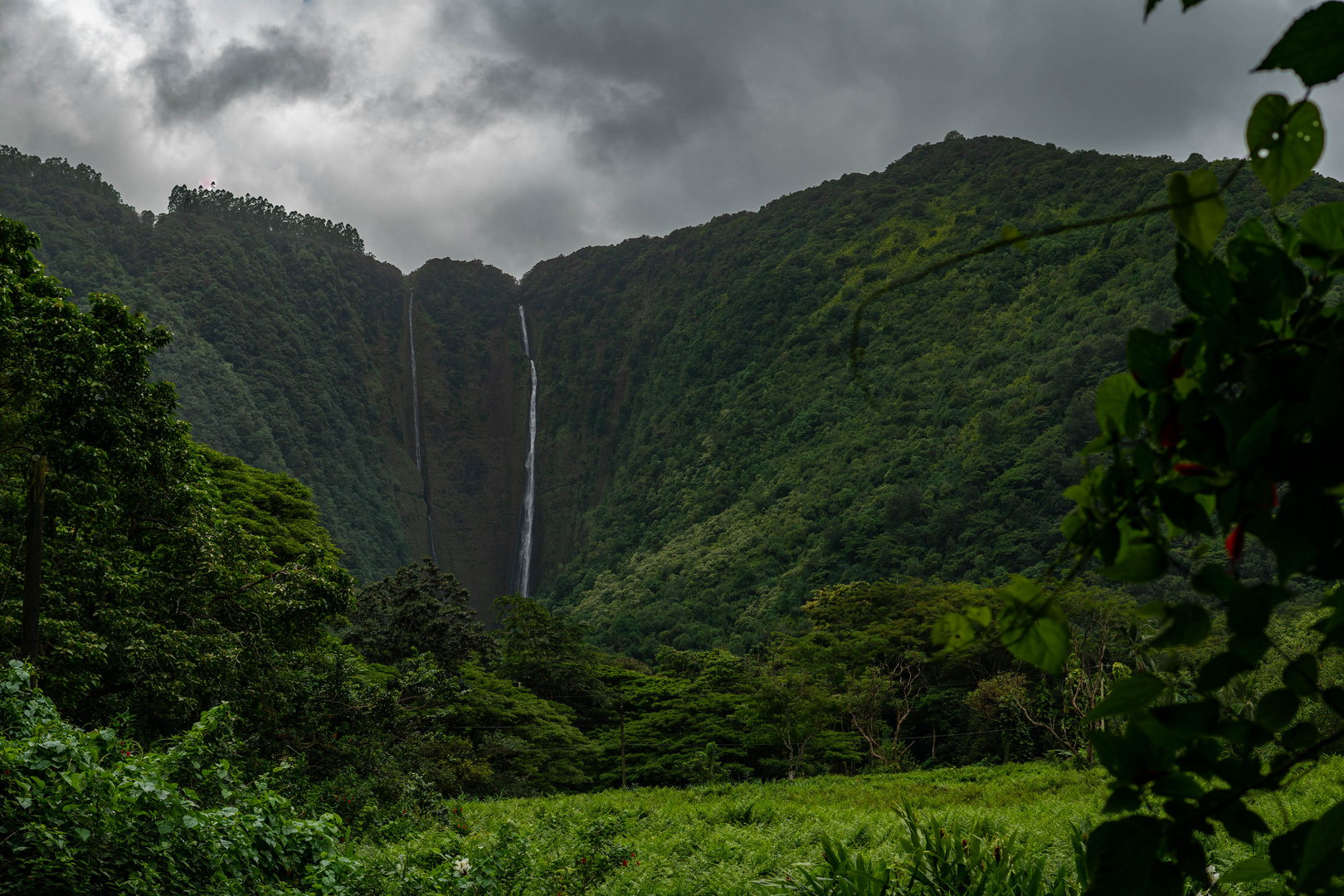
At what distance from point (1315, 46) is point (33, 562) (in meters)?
9.51

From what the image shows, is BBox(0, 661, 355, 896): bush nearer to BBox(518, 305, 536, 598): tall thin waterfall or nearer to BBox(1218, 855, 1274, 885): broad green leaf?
BBox(1218, 855, 1274, 885): broad green leaf

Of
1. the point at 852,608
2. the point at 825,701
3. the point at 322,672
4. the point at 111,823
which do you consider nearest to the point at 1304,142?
the point at 111,823

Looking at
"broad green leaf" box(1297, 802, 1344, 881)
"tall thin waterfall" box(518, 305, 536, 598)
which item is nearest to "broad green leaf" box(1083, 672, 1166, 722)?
"broad green leaf" box(1297, 802, 1344, 881)

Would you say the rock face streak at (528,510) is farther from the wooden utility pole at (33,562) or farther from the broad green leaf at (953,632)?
the broad green leaf at (953,632)

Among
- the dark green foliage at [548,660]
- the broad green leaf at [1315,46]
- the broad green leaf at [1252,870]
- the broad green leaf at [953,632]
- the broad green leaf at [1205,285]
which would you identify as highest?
the broad green leaf at [1315,46]

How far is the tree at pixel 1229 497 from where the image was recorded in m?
0.48

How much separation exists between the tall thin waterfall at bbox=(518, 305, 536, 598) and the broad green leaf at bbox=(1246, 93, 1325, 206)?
265ft

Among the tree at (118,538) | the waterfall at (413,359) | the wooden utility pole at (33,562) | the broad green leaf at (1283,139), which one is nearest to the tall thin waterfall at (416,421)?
the waterfall at (413,359)

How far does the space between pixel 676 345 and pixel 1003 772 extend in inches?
2783

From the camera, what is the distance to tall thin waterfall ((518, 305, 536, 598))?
83194 millimetres

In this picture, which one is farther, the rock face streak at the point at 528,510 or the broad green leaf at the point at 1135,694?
the rock face streak at the point at 528,510

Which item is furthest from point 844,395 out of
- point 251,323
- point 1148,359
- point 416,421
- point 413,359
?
point 413,359

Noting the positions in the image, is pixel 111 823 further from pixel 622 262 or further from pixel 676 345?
pixel 622 262

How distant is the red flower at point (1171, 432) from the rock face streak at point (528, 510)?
80.6m
